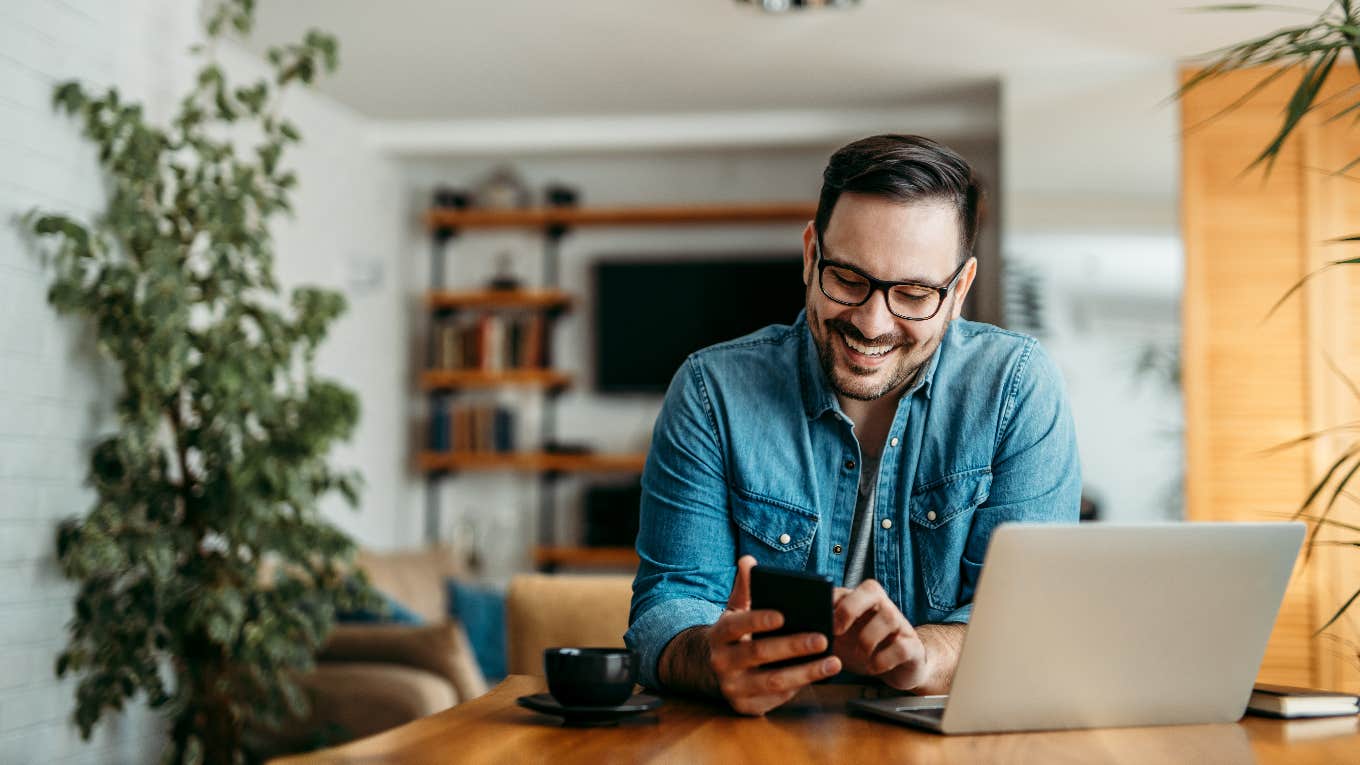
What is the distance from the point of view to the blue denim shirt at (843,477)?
4.92 feet

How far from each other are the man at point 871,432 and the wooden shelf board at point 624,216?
161 inches

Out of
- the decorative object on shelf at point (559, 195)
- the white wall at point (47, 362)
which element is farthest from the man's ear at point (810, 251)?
the decorative object on shelf at point (559, 195)

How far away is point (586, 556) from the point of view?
5699 mm

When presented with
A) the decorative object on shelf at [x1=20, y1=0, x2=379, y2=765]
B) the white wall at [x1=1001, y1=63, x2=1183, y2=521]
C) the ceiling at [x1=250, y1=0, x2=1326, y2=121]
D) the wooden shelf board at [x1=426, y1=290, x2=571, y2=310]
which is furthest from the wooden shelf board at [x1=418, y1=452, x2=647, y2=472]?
the decorative object on shelf at [x1=20, y1=0, x2=379, y2=765]

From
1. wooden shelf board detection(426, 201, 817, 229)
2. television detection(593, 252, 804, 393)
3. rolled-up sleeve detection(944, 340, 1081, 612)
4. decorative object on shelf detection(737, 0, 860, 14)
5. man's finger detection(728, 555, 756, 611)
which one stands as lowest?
man's finger detection(728, 555, 756, 611)

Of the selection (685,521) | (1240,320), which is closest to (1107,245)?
(1240,320)

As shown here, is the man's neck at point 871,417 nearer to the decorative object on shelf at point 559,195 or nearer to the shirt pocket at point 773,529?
the shirt pocket at point 773,529

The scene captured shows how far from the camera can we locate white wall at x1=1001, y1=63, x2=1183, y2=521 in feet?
15.4

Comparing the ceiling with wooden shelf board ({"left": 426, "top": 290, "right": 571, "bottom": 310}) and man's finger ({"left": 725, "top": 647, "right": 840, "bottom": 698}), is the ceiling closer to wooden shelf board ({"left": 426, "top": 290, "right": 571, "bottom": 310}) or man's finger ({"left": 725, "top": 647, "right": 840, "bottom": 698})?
wooden shelf board ({"left": 426, "top": 290, "right": 571, "bottom": 310})

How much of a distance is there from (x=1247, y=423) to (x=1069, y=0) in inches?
64.9

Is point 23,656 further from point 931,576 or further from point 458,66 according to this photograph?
point 458,66

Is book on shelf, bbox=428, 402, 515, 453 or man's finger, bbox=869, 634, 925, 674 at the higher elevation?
book on shelf, bbox=428, 402, 515, 453

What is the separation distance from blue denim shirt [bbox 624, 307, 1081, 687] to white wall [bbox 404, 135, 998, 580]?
428cm

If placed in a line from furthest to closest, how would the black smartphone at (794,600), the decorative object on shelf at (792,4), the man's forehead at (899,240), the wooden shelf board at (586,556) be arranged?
the wooden shelf board at (586,556)
the decorative object on shelf at (792,4)
the man's forehead at (899,240)
the black smartphone at (794,600)
